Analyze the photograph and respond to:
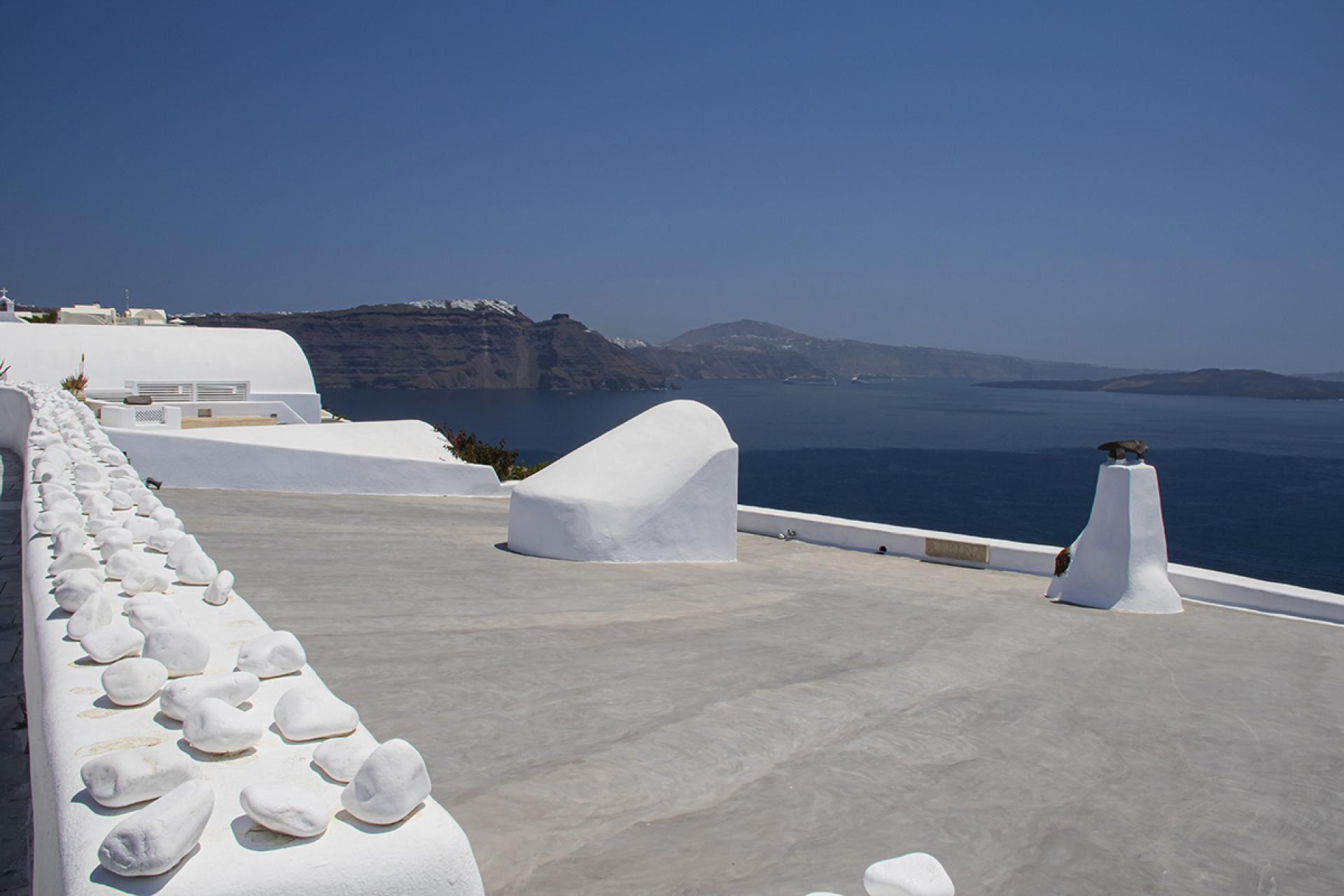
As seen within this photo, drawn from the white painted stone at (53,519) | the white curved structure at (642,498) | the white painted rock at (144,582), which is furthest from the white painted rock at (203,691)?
the white curved structure at (642,498)

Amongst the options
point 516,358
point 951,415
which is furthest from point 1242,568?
point 516,358

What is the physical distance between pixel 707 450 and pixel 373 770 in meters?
10.3

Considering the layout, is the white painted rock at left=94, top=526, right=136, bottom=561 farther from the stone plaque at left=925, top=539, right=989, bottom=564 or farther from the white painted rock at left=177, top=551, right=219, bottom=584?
the stone plaque at left=925, top=539, right=989, bottom=564

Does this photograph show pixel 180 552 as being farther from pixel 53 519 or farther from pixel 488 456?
Result: pixel 488 456

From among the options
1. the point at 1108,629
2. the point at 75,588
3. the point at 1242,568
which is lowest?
the point at 1242,568

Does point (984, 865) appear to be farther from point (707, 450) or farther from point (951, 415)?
point (951, 415)

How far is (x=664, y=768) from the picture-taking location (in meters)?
4.48

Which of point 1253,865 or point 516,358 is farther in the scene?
point 516,358

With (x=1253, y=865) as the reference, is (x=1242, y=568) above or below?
below

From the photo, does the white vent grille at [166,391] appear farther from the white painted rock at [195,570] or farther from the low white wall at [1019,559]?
the white painted rock at [195,570]

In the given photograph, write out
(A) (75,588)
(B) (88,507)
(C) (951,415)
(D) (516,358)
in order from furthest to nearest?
(D) (516,358) < (C) (951,415) < (B) (88,507) < (A) (75,588)

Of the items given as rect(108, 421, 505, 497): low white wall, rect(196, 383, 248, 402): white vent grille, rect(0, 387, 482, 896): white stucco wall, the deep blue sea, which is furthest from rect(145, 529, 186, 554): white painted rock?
the deep blue sea

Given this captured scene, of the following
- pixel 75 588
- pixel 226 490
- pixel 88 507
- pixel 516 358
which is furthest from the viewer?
pixel 516 358

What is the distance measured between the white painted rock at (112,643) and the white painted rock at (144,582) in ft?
2.40
